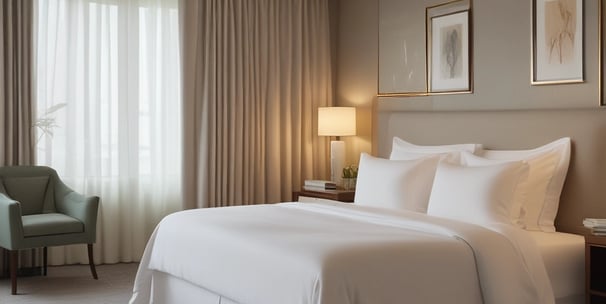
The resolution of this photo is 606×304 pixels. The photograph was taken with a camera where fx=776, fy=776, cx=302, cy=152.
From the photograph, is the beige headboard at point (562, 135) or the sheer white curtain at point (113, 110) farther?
the sheer white curtain at point (113, 110)

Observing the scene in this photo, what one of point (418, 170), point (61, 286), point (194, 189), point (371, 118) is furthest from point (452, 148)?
A: point (61, 286)

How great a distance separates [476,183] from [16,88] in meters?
3.61

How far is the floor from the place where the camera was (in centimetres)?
526

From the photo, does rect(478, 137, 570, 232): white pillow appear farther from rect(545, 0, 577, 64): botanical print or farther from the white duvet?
the white duvet

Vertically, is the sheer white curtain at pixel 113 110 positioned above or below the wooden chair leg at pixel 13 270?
above

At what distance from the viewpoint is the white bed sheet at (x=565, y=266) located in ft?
13.6

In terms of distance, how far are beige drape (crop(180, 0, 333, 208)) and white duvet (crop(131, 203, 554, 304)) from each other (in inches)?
87.3

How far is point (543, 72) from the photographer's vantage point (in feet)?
16.3

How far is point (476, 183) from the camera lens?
14.7ft

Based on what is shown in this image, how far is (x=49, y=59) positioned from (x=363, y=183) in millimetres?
2739

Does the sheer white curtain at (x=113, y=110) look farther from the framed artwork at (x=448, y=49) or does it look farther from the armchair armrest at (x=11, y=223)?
the framed artwork at (x=448, y=49)

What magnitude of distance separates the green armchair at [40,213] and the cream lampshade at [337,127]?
6.93ft

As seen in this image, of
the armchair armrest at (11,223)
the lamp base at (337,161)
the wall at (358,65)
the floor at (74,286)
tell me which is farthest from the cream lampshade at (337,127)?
the armchair armrest at (11,223)

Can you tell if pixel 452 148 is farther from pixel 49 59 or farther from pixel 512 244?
pixel 49 59
